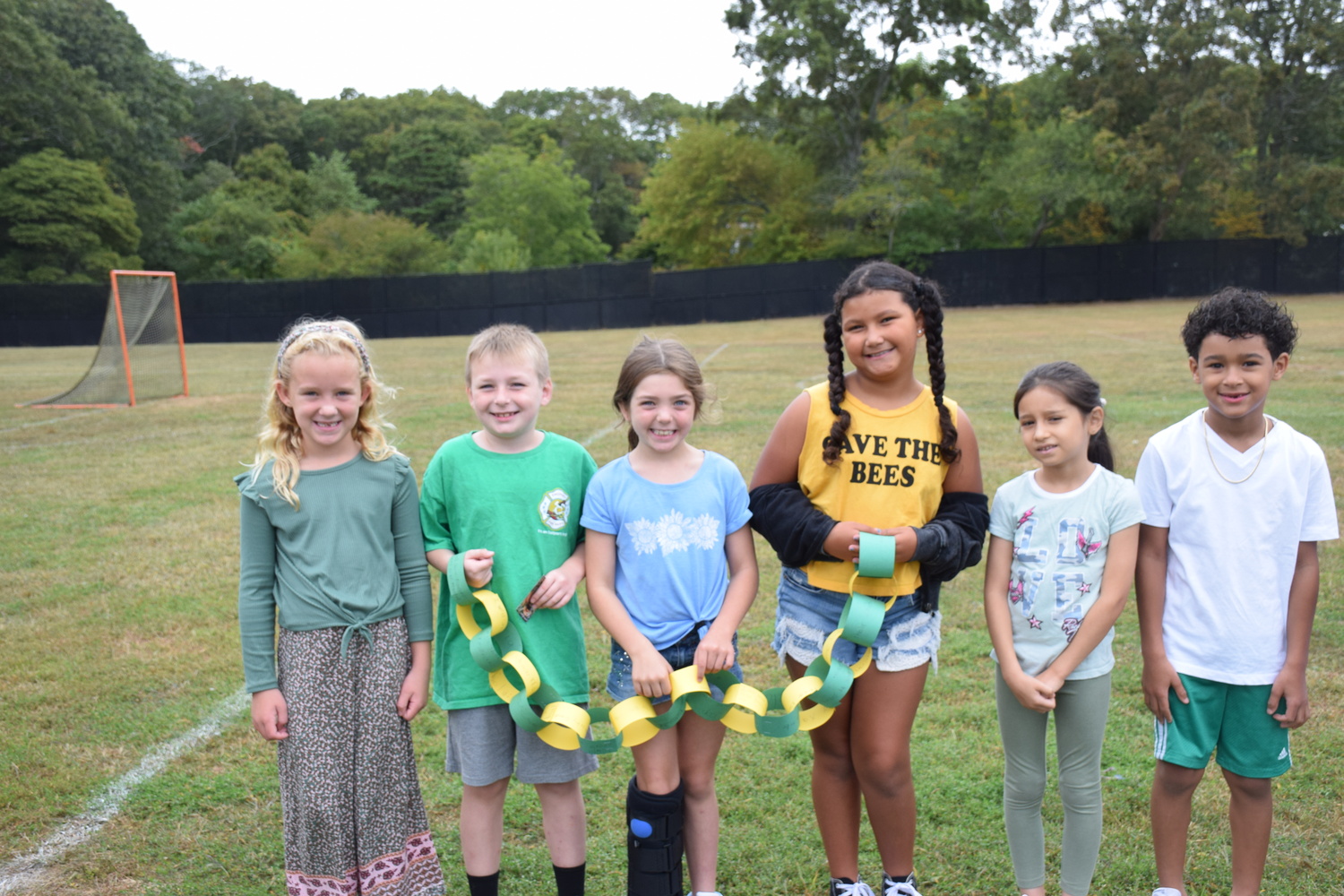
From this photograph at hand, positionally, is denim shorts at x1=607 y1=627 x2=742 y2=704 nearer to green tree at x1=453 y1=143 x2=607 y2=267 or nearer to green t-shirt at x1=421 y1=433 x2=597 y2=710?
green t-shirt at x1=421 y1=433 x2=597 y2=710

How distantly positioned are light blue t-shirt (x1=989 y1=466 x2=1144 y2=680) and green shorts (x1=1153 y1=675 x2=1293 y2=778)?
0.21m

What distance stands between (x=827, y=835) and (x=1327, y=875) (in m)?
1.35

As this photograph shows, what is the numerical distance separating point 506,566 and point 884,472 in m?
0.94

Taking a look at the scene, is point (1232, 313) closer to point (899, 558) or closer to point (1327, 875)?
point (899, 558)

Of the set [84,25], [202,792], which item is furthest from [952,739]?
[84,25]

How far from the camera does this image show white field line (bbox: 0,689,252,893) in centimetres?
277

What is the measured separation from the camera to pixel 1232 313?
2.30 meters

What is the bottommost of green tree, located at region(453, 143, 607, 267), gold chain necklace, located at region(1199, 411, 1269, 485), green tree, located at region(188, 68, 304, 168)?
gold chain necklace, located at region(1199, 411, 1269, 485)

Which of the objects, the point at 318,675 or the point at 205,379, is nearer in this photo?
the point at 318,675

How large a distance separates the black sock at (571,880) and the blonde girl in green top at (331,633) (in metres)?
0.33

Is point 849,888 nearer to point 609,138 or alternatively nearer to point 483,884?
point 483,884

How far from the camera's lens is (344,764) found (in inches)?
91.5

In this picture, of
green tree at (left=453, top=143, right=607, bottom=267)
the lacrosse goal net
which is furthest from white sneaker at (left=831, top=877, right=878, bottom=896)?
green tree at (left=453, top=143, right=607, bottom=267)

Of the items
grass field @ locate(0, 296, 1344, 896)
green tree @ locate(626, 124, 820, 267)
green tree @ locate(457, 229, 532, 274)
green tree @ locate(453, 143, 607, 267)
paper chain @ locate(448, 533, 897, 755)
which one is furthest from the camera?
green tree @ locate(453, 143, 607, 267)
